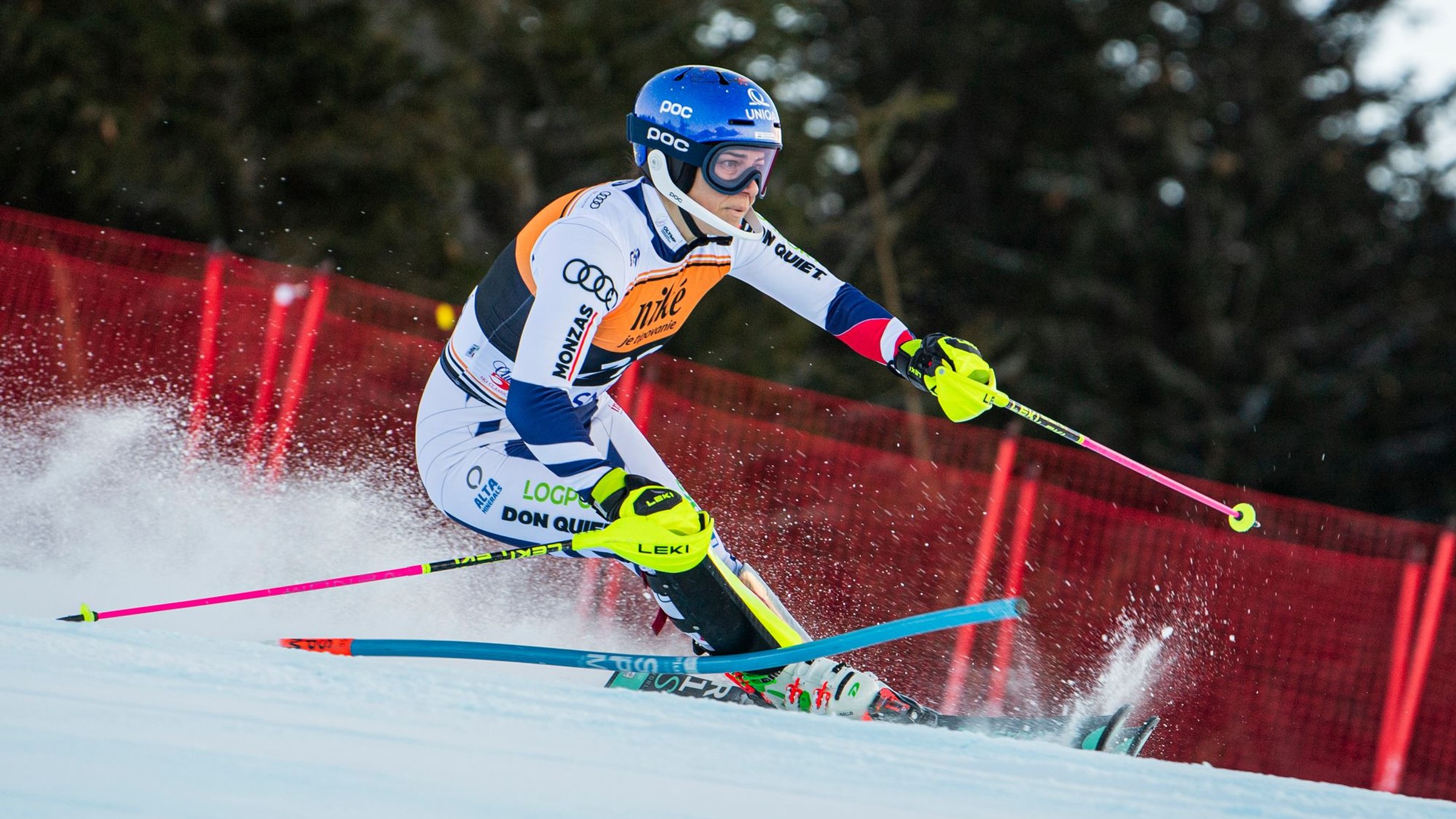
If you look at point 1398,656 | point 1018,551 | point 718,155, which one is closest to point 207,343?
point 718,155

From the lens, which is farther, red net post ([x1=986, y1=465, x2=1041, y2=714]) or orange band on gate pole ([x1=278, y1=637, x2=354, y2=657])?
red net post ([x1=986, y1=465, x2=1041, y2=714])

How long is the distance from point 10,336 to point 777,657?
11.0 ft

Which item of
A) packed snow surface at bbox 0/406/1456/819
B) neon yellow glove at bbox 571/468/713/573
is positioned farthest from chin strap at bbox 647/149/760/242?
packed snow surface at bbox 0/406/1456/819

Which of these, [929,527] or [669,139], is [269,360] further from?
[929,527]

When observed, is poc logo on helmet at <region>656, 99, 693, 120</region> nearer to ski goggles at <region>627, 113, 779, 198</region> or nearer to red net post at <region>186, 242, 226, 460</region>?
ski goggles at <region>627, 113, 779, 198</region>

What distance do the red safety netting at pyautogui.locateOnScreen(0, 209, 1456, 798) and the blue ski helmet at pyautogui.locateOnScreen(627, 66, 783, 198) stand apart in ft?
6.52

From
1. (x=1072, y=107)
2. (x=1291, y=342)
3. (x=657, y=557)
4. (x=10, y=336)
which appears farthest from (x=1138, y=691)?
(x=1072, y=107)

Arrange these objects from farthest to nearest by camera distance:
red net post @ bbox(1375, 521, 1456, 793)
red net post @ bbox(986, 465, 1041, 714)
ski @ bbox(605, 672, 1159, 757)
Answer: red net post @ bbox(1375, 521, 1456, 793), red net post @ bbox(986, 465, 1041, 714), ski @ bbox(605, 672, 1159, 757)

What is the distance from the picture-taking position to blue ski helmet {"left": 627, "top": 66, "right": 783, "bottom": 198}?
3.50 m

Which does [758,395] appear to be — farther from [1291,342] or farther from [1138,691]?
[1291,342]

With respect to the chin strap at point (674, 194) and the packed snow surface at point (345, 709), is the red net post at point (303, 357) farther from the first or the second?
the chin strap at point (674, 194)

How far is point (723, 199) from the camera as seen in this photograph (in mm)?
3586

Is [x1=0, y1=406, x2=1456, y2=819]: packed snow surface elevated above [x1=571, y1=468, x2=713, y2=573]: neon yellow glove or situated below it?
below

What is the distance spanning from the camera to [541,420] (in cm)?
332
